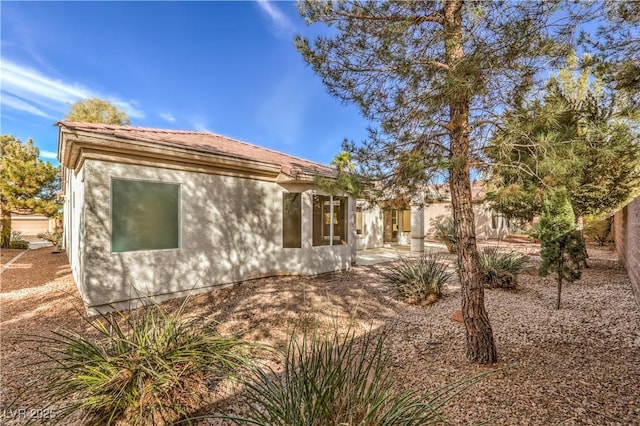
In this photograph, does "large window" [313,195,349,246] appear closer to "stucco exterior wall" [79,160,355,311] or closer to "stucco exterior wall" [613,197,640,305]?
"stucco exterior wall" [79,160,355,311]

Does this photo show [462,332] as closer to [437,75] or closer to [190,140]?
[437,75]

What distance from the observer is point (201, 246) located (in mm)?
7910

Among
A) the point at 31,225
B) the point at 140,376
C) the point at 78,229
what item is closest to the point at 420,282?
the point at 140,376

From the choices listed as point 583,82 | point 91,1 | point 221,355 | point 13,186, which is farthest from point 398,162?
point 13,186

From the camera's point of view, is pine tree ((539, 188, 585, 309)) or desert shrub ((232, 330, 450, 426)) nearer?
desert shrub ((232, 330, 450, 426))

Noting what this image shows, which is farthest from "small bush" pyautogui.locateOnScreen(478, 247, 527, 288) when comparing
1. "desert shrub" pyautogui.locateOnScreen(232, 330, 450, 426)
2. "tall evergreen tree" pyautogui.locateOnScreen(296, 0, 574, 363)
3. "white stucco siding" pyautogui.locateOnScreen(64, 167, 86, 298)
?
"white stucco siding" pyautogui.locateOnScreen(64, 167, 86, 298)

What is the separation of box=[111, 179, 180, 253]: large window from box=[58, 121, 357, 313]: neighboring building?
0.02m

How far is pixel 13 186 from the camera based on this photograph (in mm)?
16188

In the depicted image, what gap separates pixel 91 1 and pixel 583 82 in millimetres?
14717

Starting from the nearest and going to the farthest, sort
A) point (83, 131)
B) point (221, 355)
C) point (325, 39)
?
point (221, 355) < point (325, 39) < point (83, 131)

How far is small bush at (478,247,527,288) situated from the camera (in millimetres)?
7918

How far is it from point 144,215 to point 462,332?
7164 mm

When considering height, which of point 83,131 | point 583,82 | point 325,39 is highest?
point 583,82

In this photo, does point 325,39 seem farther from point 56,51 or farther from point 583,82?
point 56,51
